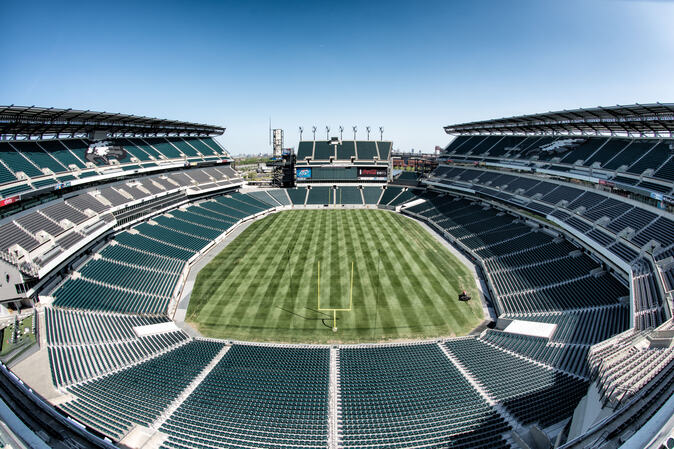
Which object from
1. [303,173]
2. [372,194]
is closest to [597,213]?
[372,194]

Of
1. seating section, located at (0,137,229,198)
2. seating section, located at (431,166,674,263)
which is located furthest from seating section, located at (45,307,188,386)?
seating section, located at (431,166,674,263)

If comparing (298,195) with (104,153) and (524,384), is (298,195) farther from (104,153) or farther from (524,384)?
(524,384)

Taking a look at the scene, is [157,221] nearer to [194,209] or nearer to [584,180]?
[194,209]

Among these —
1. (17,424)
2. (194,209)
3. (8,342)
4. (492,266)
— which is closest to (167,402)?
(17,424)

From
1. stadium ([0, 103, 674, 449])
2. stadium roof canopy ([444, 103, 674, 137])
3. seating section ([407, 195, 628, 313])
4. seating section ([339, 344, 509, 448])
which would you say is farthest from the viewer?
stadium roof canopy ([444, 103, 674, 137])

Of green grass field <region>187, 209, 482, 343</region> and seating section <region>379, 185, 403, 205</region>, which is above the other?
seating section <region>379, 185, 403, 205</region>

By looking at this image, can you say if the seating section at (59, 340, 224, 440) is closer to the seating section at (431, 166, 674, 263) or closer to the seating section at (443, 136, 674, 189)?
the seating section at (431, 166, 674, 263)
